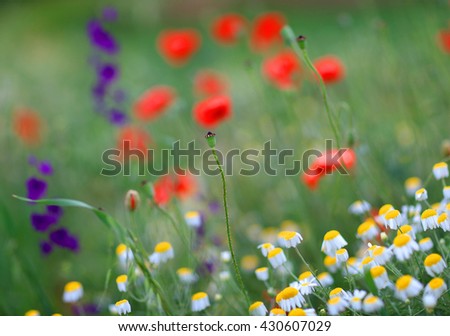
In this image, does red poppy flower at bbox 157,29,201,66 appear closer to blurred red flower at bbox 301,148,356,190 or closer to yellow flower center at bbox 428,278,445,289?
blurred red flower at bbox 301,148,356,190

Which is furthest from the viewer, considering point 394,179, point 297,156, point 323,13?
point 323,13

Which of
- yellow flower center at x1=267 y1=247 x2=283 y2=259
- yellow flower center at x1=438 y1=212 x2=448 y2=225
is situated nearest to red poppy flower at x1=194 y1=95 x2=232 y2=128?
yellow flower center at x1=267 y1=247 x2=283 y2=259

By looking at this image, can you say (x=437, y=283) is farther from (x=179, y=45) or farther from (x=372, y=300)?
(x=179, y=45)

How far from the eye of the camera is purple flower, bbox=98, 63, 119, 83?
166cm

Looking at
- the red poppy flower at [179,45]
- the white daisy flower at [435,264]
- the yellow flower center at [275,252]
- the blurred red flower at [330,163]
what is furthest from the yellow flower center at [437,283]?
the red poppy flower at [179,45]

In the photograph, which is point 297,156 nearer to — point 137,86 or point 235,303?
point 235,303

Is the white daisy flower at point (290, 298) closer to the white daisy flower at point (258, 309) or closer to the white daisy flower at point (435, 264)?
the white daisy flower at point (258, 309)

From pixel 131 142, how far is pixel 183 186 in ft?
0.91

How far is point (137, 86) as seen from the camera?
266 cm

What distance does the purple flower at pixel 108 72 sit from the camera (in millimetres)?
1657

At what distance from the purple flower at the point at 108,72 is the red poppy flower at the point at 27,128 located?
0.44 meters

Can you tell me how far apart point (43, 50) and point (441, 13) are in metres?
2.64

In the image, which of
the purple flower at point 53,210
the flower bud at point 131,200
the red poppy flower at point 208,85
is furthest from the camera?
the red poppy flower at point 208,85

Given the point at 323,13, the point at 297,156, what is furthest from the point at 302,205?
the point at 323,13
